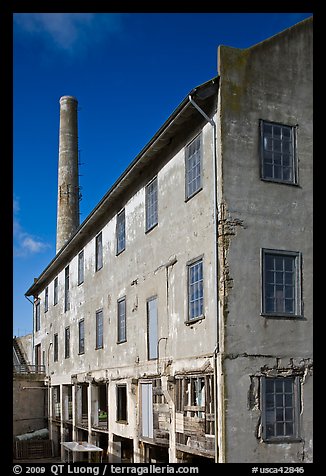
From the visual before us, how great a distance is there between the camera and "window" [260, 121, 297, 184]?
14.1 m

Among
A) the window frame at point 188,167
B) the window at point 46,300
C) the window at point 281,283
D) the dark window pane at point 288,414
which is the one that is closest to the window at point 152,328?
the window frame at point 188,167

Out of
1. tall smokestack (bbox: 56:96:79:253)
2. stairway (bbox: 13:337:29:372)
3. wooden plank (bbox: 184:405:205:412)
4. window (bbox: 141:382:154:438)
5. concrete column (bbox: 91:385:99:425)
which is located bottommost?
stairway (bbox: 13:337:29:372)

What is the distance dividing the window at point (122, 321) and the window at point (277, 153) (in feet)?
27.2

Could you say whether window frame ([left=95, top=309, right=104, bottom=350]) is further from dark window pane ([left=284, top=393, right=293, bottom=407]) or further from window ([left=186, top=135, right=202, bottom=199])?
dark window pane ([left=284, top=393, right=293, bottom=407])

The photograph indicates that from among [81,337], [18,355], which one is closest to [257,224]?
[81,337]

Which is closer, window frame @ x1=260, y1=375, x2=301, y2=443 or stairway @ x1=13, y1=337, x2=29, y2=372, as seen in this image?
window frame @ x1=260, y1=375, x2=301, y2=443

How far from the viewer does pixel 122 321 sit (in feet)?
68.5

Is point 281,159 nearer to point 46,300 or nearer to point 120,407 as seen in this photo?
point 120,407

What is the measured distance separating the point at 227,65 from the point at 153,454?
1105 centimetres

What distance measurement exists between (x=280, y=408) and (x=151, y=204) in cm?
737

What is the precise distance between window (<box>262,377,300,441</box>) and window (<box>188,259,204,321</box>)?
7.17 feet

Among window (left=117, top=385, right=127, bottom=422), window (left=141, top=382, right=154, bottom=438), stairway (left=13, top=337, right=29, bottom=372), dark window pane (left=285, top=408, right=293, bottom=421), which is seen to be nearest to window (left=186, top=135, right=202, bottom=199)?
dark window pane (left=285, top=408, right=293, bottom=421)

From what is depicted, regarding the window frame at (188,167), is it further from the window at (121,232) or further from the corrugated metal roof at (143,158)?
the window at (121,232)
